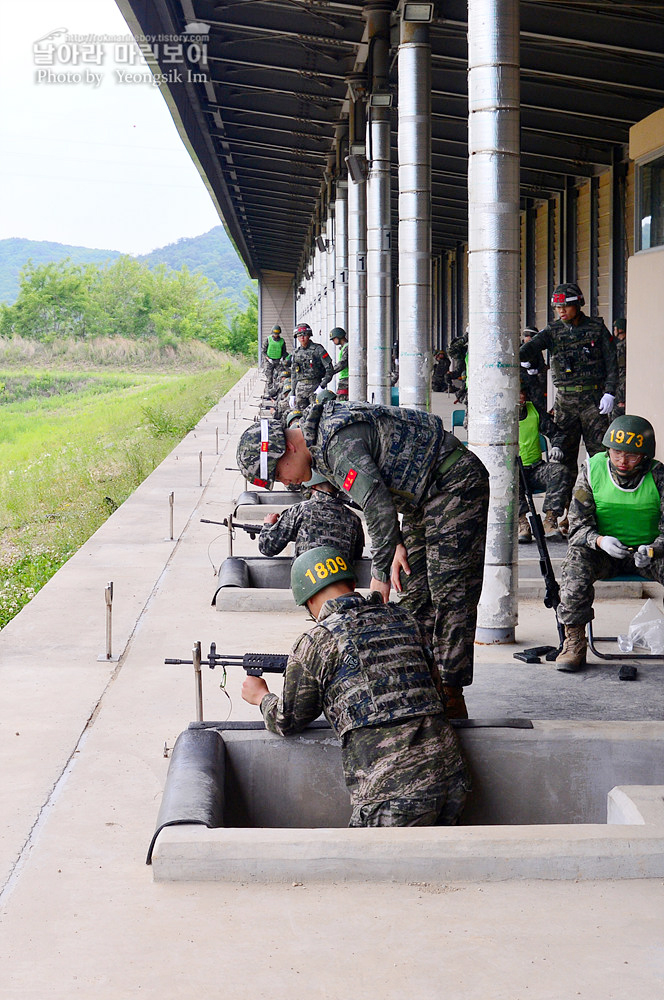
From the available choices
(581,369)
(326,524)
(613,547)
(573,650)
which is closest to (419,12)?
(581,369)

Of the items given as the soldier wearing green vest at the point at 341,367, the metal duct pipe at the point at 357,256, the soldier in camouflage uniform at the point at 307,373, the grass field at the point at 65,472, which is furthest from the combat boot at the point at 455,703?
the soldier wearing green vest at the point at 341,367

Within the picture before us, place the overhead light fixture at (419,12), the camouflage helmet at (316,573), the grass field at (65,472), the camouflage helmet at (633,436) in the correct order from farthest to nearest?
the grass field at (65,472), the overhead light fixture at (419,12), the camouflage helmet at (633,436), the camouflage helmet at (316,573)

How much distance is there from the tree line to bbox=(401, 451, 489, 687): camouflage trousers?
3652 inches

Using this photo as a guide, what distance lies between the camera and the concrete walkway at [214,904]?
325 cm

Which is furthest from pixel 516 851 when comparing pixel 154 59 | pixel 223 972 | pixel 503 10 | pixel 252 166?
pixel 252 166

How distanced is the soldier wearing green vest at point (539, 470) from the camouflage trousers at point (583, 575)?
308cm

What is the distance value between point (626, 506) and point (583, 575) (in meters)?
0.43

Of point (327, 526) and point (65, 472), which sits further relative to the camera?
point (65, 472)

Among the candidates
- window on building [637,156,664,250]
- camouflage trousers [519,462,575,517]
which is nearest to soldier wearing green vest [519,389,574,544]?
camouflage trousers [519,462,575,517]

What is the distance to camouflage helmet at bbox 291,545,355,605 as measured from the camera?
13.7 feet

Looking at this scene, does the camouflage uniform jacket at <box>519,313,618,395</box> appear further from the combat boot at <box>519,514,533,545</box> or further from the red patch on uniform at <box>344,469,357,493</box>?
the red patch on uniform at <box>344,469,357,493</box>

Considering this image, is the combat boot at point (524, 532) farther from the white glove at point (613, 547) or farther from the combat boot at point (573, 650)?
the white glove at point (613, 547)

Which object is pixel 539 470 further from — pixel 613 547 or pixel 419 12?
pixel 419 12

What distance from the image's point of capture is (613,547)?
20.4 feet
